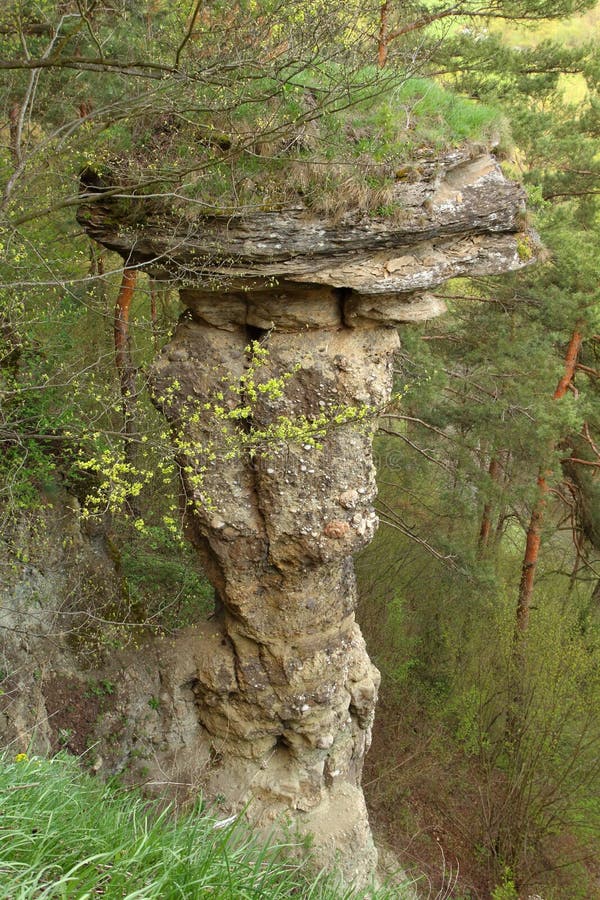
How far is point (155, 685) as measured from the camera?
24.5 ft

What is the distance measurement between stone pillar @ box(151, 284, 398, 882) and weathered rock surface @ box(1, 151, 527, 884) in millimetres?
17

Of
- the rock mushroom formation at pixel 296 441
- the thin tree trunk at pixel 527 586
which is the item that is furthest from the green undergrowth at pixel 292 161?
the thin tree trunk at pixel 527 586

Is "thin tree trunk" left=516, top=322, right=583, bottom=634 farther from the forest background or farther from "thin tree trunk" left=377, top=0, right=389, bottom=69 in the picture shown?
"thin tree trunk" left=377, top=0, right=389, bottom=69

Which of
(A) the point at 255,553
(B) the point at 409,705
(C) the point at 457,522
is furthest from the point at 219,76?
(B) the point at 409,705

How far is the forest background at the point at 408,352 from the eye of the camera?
5207 millimetres

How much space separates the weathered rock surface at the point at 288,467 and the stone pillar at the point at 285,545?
0.06ft

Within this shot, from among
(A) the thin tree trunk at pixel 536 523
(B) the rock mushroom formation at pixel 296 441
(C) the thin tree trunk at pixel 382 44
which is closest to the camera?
(B) the rock mushroom formation at pixel 296 441

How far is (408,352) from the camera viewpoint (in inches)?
373

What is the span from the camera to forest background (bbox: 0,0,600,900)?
5.21 m

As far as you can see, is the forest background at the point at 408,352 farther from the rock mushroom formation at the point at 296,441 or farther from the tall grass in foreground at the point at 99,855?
the tall grass in foreground at the point at 99,855

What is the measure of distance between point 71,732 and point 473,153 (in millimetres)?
6873

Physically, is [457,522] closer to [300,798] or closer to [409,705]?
[409,705]

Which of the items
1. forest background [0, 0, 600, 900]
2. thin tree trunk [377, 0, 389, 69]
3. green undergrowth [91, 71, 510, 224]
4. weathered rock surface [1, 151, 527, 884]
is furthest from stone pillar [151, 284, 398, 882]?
thin tree trunk [377, 0, 389, 69]

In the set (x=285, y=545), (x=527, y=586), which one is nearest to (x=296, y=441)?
(x=285, y=545)
